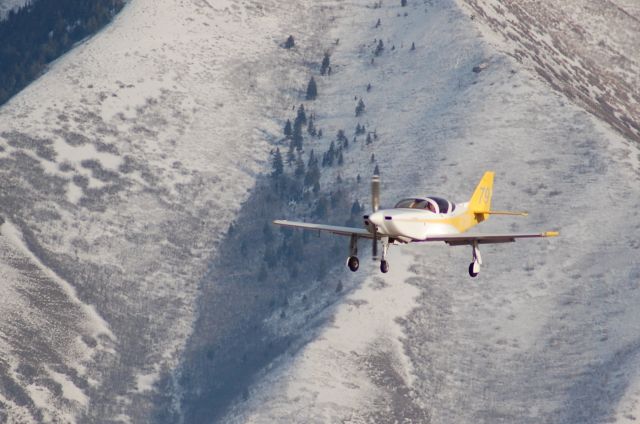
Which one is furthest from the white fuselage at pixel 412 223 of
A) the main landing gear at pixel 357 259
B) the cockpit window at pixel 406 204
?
the cockpit window at pixel 406 204

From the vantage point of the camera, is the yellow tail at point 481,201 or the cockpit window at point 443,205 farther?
the yellow tail at point 481,201

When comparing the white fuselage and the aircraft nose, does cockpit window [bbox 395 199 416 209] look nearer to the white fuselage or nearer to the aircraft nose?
the white fuselage

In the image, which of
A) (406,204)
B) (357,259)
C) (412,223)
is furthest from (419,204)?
(357,259)

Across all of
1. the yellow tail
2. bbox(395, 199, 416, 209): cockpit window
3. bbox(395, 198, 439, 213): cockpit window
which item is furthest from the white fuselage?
the yellow tail

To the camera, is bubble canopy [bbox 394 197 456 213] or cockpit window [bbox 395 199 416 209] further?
bubble canopy [bbox 394 197 456 213]

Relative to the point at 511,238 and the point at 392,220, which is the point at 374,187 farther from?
the point at 511,238

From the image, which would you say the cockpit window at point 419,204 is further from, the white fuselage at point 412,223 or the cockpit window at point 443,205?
the white fuselage at point 412,223

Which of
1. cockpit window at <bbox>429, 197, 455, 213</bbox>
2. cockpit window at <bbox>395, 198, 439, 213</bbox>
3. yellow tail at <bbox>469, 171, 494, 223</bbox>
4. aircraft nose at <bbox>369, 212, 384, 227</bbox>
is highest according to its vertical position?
aircraft nose at <bbox>369, 212, 384, 227</bbox>

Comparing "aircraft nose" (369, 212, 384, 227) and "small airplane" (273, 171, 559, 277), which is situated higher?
"aircraft nose" (369, 212, 384, 227)
